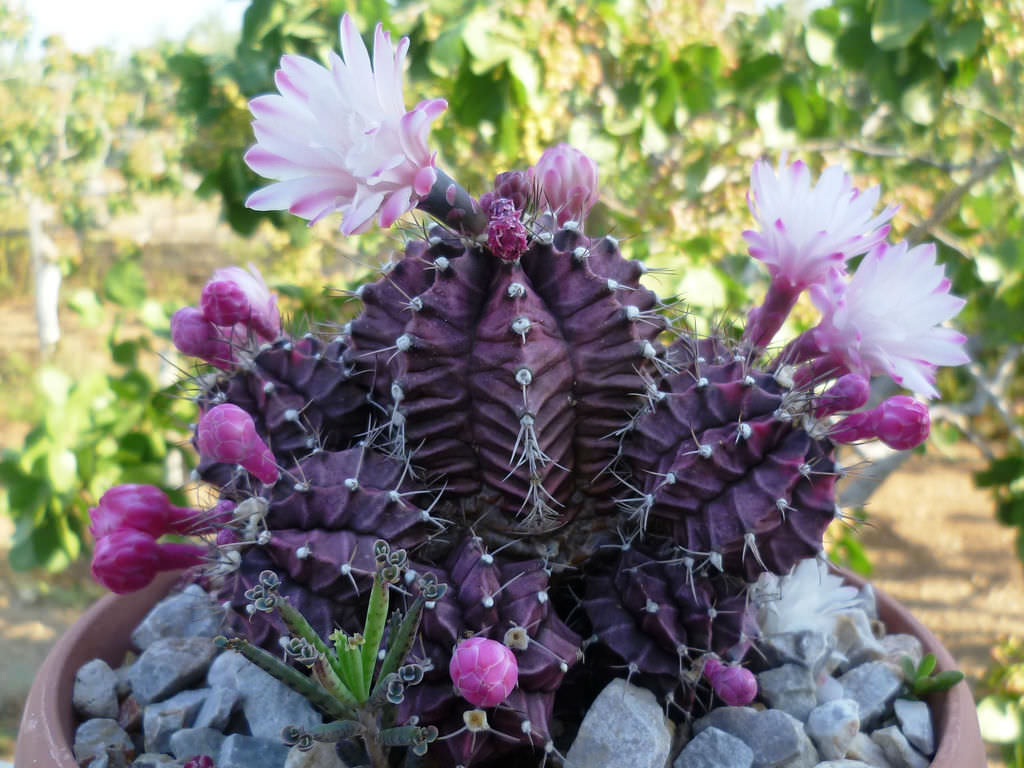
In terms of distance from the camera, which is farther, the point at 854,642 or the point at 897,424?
the point at 854,642

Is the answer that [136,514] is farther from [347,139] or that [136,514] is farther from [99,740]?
[347,139]

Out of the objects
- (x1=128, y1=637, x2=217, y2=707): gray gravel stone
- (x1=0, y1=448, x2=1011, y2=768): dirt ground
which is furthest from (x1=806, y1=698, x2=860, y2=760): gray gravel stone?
(x1=0, y1=448, x2=1011, y2=768): dirt ground

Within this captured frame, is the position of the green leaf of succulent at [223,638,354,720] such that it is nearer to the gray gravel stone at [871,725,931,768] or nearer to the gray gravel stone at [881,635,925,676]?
the gray gravel stone at [871,725,931,768]

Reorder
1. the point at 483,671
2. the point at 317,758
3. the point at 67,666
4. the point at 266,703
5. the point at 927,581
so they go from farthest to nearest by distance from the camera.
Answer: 1. the point at 927,581
2. the point at 67,666
3. the point at 266,703
4. the point at 317,758
5. the point at 483,671

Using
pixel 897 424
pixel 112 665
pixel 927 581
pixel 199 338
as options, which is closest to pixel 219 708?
pixel 112 665

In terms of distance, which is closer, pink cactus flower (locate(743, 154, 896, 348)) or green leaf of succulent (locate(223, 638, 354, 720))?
green leaf of succulent (locate(223, 638, 354, 720))

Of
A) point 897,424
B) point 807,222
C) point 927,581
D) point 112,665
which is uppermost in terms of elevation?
point 807,222
